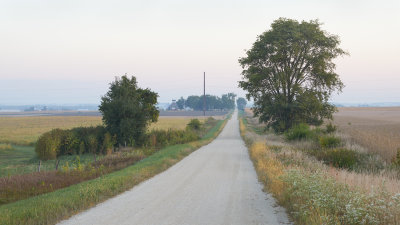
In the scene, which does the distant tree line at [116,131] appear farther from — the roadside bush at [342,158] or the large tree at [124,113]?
the roadside bush at [342,158]

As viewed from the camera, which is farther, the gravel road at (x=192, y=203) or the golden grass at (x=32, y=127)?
the golden grass at (x=32, y=127)

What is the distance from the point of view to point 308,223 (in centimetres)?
732

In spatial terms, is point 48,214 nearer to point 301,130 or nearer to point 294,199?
point 294,199

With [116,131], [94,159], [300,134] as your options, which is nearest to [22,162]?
[94,159]

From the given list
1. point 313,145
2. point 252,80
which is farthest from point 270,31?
point 313,145

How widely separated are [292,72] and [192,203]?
2957 cm

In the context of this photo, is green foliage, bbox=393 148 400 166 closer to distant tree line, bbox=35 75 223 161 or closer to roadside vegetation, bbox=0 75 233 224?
roadside vegetation, bbox=0 75 233 224

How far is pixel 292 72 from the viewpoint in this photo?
36781 millimetres

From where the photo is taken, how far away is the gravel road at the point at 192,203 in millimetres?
8570

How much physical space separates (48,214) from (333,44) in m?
34.4

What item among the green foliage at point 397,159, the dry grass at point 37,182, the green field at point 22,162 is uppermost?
the green foliage at point 397,159

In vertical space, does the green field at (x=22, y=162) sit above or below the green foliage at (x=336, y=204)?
below

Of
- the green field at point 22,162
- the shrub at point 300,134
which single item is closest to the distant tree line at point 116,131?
the green field at point 22,162

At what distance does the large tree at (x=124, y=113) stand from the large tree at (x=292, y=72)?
13.5 m
